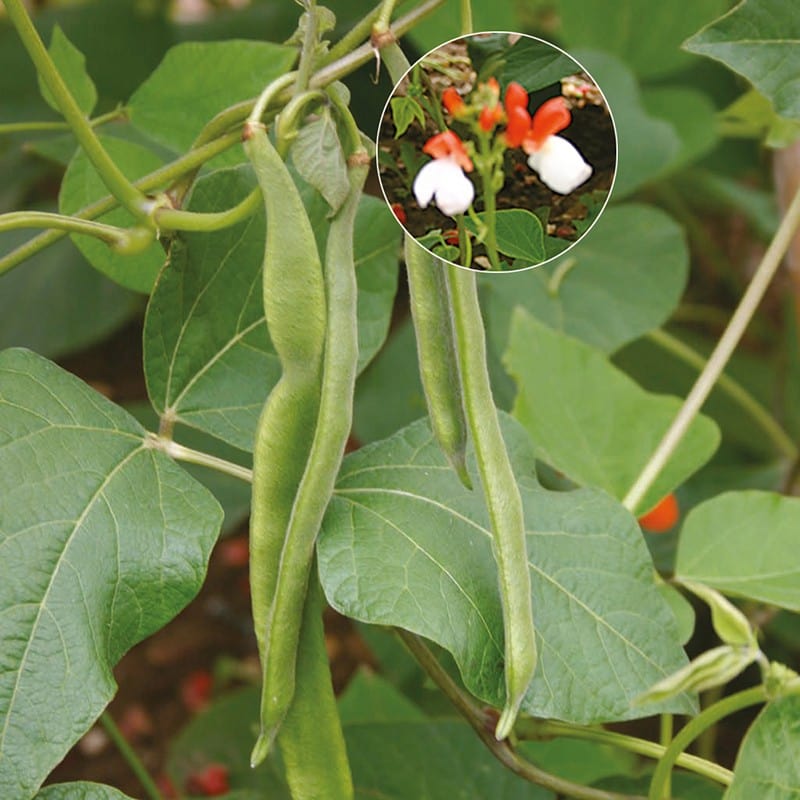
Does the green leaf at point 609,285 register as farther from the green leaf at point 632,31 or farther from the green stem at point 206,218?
the green stem at point 206,218

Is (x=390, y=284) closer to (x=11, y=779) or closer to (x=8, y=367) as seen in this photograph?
(x=8, y=367)

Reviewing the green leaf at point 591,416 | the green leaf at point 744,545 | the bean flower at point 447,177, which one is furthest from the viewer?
the green leaf at point 591,416

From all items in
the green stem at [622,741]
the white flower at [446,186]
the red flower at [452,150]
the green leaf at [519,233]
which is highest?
the red flower at [452,150]

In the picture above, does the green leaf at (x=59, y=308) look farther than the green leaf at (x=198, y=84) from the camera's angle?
Yes

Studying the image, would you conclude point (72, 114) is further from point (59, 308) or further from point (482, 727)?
point (59, 308)

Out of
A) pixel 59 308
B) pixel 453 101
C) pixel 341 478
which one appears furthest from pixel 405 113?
pixel 59 308

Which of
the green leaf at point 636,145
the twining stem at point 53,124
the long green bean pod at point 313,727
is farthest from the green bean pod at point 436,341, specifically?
the green leaf at point 636,145
